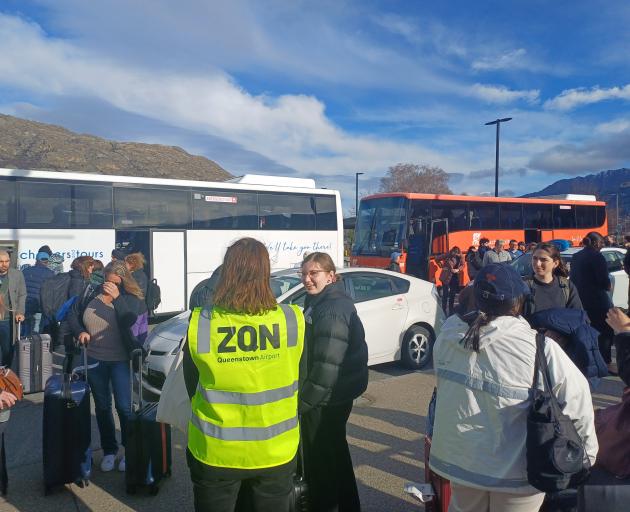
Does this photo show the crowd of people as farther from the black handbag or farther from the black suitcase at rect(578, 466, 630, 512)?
the black suitcase at rect(578, 466, 630, 512)

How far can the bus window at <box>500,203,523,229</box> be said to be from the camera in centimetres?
2070

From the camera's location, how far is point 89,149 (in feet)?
139

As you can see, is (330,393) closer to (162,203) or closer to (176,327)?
(176,327)

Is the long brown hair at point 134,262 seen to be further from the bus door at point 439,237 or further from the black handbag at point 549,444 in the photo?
the bus door at point 439,237

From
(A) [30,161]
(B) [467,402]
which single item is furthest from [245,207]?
(A) [30,161]

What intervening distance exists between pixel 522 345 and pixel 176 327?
513cm

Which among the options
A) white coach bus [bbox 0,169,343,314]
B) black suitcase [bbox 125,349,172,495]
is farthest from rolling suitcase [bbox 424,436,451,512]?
white coach bus [bbox 0,169,343,314]

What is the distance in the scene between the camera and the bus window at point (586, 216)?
23609 millimetres

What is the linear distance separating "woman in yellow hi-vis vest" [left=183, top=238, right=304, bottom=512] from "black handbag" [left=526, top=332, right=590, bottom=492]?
1030mm

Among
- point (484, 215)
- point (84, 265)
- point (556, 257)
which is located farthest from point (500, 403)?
point (484, 215)

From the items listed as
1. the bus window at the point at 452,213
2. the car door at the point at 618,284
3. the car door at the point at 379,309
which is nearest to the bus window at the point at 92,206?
the car door at the point at 379,309

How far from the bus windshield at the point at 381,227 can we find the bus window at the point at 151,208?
7.39 m

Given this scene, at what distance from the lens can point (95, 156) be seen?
4038 cm

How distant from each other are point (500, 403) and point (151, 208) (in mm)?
11747
